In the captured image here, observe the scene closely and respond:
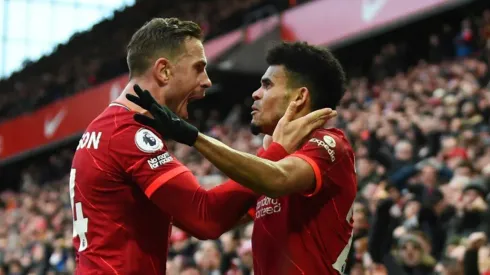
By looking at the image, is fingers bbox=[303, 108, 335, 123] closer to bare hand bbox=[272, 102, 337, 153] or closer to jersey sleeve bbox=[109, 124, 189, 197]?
bare hand bbox=[272, 102, 337, 153]

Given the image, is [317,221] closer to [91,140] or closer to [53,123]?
[91,140]

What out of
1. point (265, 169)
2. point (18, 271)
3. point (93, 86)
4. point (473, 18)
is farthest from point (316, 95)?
point (93, 86)

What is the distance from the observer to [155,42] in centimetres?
361

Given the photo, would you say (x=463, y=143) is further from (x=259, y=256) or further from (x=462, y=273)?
(x=259, y=256)

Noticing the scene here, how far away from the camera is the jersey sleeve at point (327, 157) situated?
137 inches

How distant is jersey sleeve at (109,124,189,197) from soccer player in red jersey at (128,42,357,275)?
0.47 ft

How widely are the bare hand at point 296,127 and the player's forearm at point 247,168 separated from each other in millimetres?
239

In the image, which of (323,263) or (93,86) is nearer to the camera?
(323,263)

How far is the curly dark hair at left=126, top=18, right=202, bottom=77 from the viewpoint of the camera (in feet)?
11.9

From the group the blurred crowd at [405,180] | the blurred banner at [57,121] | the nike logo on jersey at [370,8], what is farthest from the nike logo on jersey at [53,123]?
the nike logo on jersey at [370,8]

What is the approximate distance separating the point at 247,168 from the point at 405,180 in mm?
6177

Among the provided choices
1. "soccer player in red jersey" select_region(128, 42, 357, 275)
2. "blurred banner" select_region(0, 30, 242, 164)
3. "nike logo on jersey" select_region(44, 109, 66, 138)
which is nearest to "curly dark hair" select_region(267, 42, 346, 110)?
"soccer player in red jersey" select_region(128, 42, 357, 275)

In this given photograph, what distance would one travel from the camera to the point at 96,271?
11.3ft

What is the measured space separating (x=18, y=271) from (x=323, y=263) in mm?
10958
